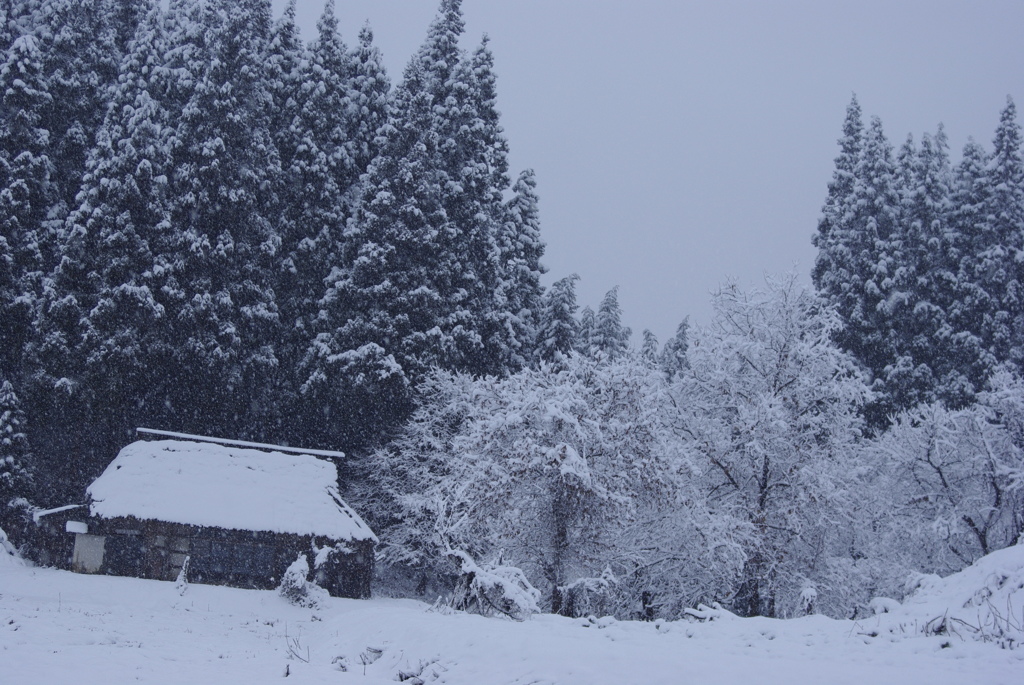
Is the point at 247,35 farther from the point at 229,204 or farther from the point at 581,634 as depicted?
the point at 581,634

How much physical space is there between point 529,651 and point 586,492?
418 inches

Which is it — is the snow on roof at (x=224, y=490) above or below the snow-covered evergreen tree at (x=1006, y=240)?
below

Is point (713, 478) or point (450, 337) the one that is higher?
point (450, 337)

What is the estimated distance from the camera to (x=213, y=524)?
23.8 metres

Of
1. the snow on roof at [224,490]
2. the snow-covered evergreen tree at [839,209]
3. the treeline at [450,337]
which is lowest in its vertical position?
the snow on roof at [224,490]

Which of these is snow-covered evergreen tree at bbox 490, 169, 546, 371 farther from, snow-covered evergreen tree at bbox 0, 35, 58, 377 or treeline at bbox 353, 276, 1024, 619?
snow-covered evergreen tree at bbox 0, 35, 58, 377

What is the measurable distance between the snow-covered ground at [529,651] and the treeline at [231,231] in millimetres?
14235

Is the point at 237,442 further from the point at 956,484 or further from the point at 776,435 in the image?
the point at 956,484

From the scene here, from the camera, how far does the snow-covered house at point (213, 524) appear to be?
23.5m

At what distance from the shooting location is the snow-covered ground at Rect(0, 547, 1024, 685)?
803cm

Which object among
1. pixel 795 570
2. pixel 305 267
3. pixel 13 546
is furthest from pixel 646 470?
pixel 13 546

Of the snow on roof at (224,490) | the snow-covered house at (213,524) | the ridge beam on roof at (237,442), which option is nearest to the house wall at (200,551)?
the snow-covered house at (213,524)

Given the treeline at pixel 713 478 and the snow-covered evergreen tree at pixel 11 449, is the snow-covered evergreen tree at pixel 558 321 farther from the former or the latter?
the snow-covered evergreen tree at pixel 11 449

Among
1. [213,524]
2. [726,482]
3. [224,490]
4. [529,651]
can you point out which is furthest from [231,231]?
[529,651]
